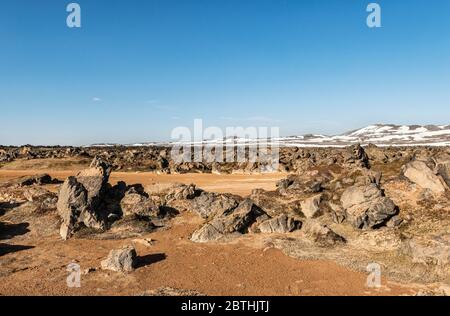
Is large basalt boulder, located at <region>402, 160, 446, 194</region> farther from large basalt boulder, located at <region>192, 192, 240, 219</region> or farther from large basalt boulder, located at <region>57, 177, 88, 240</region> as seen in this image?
large basalt boulder, located at <region>57, 177, 88, 240</region>

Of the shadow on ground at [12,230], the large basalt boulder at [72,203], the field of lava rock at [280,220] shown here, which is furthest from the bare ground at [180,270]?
the large basalt boulder at [72,203]

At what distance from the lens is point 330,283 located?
18.3m

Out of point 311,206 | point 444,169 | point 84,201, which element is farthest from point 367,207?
point 84,201

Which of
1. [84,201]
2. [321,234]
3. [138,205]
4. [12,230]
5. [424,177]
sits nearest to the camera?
[321,234]

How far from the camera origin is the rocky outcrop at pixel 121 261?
790 inches

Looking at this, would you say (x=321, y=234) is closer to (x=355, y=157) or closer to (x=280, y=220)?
(x=280, y=220)

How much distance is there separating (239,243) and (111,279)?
29.5ft

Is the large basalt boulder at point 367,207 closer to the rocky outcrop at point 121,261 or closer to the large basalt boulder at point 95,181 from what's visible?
the rocky outcrop at point 121,261

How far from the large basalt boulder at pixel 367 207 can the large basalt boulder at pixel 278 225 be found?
13.0ft

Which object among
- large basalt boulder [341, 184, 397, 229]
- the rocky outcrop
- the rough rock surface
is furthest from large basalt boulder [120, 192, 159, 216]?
the rough rock surface

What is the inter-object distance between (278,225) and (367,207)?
6.30 meters

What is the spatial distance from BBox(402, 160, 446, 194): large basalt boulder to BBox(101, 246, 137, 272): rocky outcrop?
21.0 metres

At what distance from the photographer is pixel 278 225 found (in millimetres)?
26656

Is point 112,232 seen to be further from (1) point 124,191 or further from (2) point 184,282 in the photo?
(2) point 184,282
